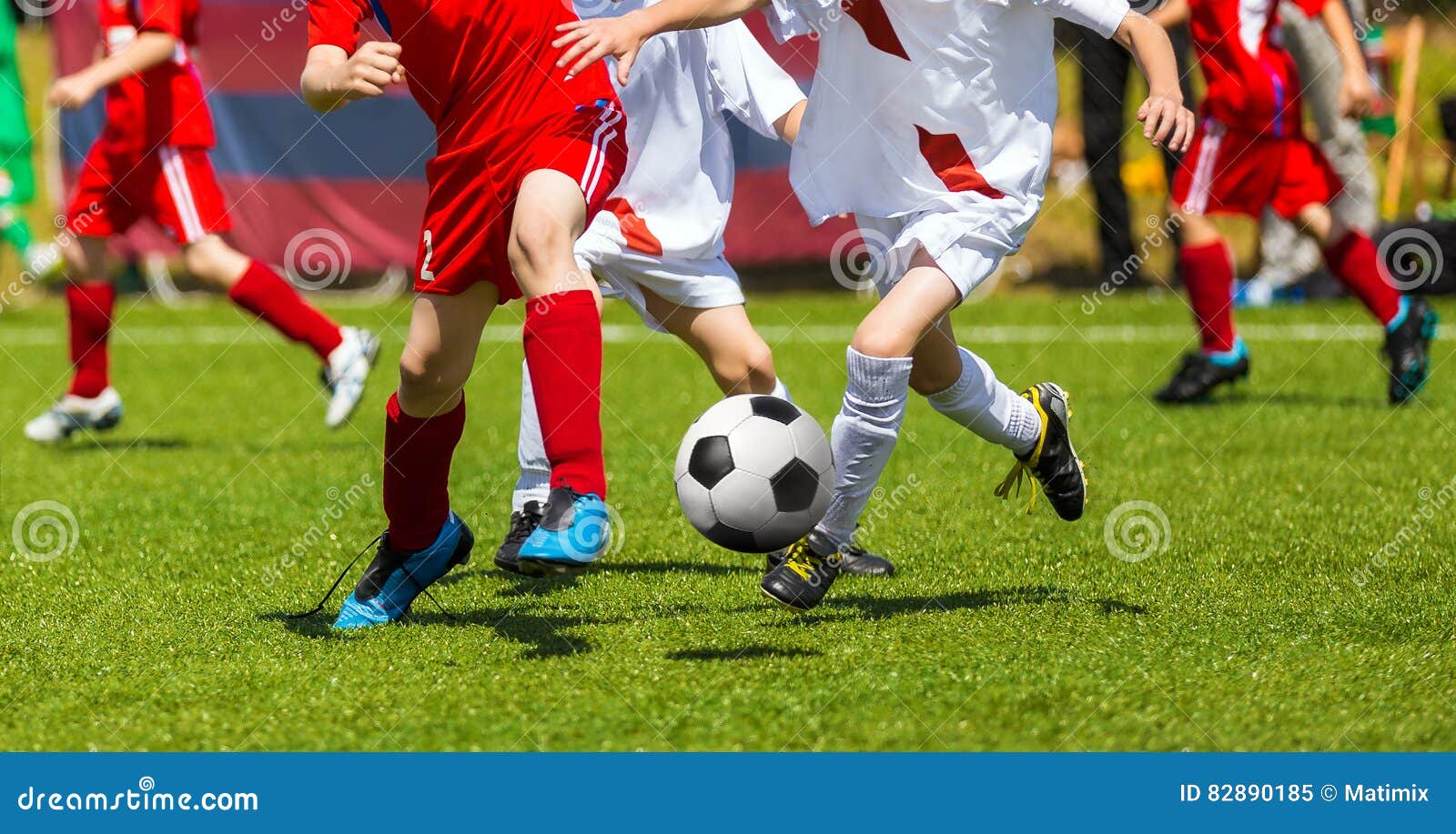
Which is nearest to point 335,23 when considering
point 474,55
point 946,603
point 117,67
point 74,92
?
point 474,55

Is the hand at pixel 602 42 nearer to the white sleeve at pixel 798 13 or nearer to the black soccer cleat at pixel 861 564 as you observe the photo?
the white sleeve at pixel 798 13

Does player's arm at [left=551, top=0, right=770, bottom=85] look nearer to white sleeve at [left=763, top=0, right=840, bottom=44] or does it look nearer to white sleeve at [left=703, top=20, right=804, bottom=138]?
white sleeve at [left=763, top=0, right=840, bottom=44]

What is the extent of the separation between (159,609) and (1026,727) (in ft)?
6.98

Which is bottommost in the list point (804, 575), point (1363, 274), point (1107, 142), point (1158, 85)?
point (1107, 142)

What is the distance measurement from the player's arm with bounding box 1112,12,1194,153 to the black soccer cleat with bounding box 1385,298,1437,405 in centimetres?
384

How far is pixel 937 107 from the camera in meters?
3.82

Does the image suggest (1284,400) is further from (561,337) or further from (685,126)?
(561,337)

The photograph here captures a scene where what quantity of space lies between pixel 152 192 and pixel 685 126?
317cm

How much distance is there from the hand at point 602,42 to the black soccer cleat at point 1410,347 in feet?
15.3

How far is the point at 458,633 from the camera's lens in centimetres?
374

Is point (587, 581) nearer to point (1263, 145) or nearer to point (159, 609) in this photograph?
point (159, 609)

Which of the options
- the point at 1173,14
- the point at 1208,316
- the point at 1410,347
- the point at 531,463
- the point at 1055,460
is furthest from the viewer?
the point at 1208,316
